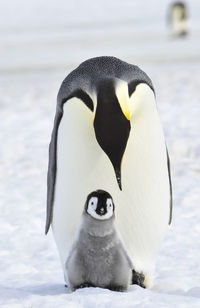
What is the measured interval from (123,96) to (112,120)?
0.45ft

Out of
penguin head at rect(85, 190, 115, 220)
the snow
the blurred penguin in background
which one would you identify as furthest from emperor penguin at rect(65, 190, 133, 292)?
the blurred penguin in background

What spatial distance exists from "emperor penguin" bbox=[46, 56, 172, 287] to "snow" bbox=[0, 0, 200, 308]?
28 centimetres

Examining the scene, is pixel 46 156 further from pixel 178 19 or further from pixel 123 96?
pixel 178 19

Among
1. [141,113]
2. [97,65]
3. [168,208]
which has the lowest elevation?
[168,208]

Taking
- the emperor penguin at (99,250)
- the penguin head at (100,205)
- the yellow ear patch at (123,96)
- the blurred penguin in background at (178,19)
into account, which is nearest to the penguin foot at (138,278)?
the emperor penguin at (99,250)

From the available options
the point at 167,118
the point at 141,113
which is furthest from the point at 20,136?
the point at 141,113

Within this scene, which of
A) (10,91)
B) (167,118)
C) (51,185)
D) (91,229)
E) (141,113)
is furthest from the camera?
(10,91)

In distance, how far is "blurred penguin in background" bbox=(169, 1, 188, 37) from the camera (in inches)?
802

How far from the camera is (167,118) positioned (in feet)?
25.7

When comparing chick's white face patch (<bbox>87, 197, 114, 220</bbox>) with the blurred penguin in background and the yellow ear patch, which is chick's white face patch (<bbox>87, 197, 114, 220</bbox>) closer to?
the yellow ear patch

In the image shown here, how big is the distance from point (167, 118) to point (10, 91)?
11.5 feet

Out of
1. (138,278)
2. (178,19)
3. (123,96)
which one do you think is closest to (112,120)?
(123,96)

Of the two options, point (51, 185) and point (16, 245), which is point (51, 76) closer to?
point (16, 245)

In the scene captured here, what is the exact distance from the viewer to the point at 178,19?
20953 millimetres
